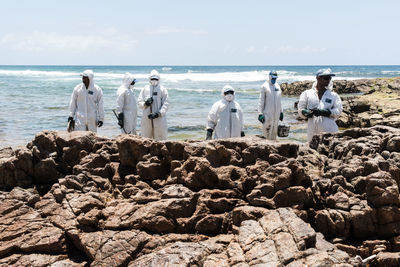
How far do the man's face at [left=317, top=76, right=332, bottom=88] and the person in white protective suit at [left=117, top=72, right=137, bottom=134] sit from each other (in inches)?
168

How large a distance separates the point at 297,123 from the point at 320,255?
16991mm

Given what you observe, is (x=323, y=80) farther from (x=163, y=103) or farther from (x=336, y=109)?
(x=163, y=103)

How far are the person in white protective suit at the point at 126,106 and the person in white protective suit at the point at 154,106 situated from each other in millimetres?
342

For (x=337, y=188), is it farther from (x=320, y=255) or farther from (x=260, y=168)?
(x=320, y=255)

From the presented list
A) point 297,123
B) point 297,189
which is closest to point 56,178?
point 297,189

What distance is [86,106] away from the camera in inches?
390

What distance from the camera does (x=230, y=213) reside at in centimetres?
527

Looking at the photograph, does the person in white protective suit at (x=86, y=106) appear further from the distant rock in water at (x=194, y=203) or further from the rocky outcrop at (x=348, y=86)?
the rocky outcrop at (x=348, y=86)

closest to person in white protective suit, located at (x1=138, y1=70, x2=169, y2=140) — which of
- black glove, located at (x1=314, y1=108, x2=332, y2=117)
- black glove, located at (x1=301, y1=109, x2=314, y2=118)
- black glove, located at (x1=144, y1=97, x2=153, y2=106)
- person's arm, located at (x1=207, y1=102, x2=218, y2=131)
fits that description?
black glove, located at (x1=144, y1=97, x2=153, y2=106)

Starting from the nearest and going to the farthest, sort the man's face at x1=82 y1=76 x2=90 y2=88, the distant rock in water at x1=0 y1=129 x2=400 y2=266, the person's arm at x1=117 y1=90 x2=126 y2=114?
1. the distant rock in water at x1=0 y1=129 x2=400 y2=266
2. the man's face at x1=82 y1=76 x2=90 y2=88
3. the person's arm at x1=117 y1=90 x2=126 y2=114

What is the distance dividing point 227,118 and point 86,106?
10.2ft

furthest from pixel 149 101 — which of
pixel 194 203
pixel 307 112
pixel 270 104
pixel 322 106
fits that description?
pixel 194 203

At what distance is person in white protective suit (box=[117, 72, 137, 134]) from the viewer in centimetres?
1073

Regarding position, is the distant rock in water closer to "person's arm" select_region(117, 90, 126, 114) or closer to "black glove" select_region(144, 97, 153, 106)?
"black glove" select_region(144, 97, 153, 106)
